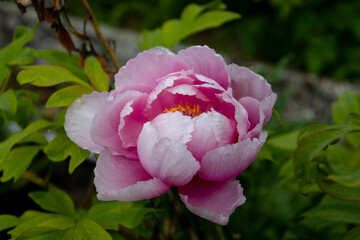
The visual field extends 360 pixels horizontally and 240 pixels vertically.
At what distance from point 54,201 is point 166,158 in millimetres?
310

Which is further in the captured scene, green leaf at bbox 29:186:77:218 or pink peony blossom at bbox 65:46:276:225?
green leaf at bbox 29:186:77:218

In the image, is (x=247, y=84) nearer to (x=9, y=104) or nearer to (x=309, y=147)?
(x=309, y=147)

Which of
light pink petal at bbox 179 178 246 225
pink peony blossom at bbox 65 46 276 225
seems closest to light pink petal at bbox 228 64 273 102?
pink peony blossom at bbox 65 46 276 225

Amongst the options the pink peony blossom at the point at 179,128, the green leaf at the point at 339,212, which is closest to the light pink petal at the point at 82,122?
the pink peony blossom at the point at 179,128

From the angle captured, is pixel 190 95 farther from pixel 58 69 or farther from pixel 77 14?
pixel 77 14

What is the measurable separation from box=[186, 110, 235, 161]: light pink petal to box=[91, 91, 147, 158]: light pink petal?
0.08m

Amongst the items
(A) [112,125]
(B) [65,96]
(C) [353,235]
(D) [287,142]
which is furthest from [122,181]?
(D) [287,142]

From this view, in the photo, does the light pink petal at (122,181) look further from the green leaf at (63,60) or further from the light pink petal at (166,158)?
the green leaf at (63,60)

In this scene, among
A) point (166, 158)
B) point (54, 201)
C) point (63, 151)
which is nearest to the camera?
point (166, 158)

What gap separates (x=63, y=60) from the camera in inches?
A: 26.7

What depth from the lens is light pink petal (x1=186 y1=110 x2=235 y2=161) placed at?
453 millimetres

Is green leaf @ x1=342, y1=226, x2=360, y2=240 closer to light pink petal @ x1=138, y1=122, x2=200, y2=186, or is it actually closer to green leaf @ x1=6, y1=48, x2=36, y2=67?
light pink petal @ x1=138, y1=122, x2=200, y2=186

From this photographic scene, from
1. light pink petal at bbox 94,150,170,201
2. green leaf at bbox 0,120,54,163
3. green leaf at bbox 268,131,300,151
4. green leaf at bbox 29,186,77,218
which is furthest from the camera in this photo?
green leaf at bbox 268,131,300,151

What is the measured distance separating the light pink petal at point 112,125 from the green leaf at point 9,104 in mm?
199
